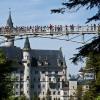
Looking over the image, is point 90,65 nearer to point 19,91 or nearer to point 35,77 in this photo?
point 19,91

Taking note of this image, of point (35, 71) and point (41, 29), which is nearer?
point (41, 29)

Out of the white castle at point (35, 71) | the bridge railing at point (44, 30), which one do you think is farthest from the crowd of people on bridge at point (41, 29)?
the white castle at point (35, 71)

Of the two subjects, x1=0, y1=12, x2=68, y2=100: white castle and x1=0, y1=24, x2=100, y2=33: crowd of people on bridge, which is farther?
x1=0, y1=12, x2=68, y2=100: white castle

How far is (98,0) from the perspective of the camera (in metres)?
12.1

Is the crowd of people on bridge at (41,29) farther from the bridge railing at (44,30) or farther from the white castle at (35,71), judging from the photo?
the white castle at (35,71)

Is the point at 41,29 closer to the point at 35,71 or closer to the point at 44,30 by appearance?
the point at 44,30

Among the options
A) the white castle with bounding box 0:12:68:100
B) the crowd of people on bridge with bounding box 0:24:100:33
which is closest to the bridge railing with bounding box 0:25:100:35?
the crowd of people on bridge with bounding box 0:24:100:33

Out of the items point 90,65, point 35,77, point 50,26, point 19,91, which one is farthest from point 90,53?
point 35,77

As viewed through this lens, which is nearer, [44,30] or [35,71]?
[44,30]

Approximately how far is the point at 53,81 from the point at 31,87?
1298 cm

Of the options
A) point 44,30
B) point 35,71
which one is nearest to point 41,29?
point 44,30

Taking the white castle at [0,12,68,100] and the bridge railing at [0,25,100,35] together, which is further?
the white castle at [0,12,68,100]

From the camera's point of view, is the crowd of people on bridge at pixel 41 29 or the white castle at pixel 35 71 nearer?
the crowd of people on bridge at pixel 41 29

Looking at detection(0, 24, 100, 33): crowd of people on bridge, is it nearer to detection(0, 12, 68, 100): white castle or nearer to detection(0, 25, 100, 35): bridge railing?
detection(0, 25, 100, 35): bridge railing
